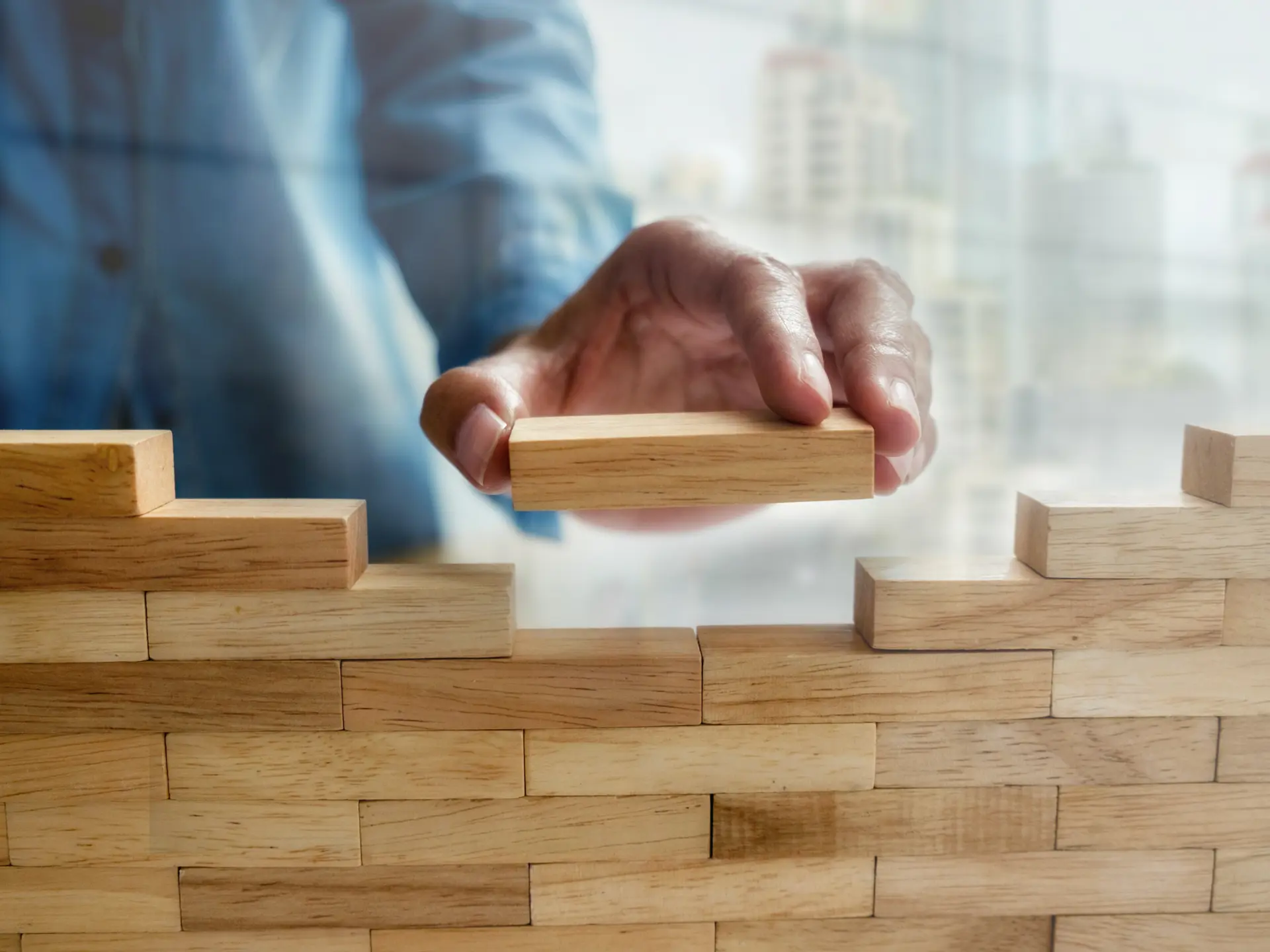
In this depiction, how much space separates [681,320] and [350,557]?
0.93ft

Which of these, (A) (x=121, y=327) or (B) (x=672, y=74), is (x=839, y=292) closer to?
(B) (x=672, y=74)

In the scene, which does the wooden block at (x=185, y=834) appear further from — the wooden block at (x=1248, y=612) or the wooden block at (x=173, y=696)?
the wooden block at (x=1248, y=612)

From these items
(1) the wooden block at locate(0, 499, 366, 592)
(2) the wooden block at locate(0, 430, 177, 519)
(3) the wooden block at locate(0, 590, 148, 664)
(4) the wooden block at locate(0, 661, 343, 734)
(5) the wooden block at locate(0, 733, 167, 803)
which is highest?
(2) the wooden block at locate(0, 430, 177, 519)

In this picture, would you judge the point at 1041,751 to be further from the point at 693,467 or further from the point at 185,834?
the point at 185,834

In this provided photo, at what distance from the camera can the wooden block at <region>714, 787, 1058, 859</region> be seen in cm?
45

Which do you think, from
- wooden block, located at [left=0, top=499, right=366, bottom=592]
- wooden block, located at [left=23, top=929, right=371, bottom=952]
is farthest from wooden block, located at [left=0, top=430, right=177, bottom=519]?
wooden block, located at [left=23, top=929, right=371, bottom=952]

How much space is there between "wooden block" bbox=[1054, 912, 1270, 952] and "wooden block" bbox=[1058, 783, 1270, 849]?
41 millimetres

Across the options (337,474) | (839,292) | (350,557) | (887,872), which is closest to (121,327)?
(337,474)

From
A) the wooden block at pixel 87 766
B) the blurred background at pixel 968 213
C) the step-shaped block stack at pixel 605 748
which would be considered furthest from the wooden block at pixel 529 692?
the blurred background at pixel 968 213

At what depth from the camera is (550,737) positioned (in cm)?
44

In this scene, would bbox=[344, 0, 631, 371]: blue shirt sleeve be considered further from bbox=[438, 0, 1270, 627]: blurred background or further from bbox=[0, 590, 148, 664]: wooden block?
bbox=[0, 590, 148, 664]: wooden block

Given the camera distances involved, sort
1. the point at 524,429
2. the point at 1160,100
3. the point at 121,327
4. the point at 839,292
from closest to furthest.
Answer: the point at 524,429
the point at 839,292
the point at 121,327
the point at 1160,100

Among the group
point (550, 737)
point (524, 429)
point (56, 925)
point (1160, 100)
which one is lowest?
point (56, 925)

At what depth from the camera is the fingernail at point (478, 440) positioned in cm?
44
